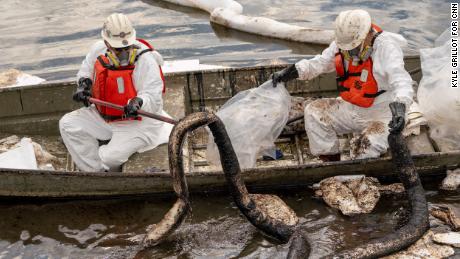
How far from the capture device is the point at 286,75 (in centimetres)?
788

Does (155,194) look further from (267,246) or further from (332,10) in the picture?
(332,10)

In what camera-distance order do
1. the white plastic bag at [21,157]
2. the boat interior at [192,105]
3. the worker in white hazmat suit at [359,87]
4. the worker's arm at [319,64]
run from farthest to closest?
1. the boat interior at [192,105]
2. the white plastic bag at [21,157]
3. the worker's arm at [319,64]
4. the worker in white hazmat suit at [359,87]

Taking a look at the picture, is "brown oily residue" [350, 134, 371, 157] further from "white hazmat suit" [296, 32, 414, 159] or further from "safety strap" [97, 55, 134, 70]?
"safety strap" [97, 55, 134, 70]

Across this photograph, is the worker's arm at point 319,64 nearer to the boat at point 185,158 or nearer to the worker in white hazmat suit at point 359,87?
the worker in white hazmat suit at point 359,87

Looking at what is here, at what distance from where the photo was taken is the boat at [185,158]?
723 cm

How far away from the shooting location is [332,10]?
14656mm

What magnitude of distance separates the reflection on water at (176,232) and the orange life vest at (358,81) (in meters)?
1.13

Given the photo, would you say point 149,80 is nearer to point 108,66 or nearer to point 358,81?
point 108,66

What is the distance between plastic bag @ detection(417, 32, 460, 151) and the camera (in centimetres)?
754

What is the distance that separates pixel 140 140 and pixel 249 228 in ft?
5.15

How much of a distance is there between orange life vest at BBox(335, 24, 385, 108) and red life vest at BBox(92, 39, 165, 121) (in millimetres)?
2113

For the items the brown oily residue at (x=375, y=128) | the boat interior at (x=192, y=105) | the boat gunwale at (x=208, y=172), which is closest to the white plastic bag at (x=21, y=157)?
the boat interior at (x=192, y=105)

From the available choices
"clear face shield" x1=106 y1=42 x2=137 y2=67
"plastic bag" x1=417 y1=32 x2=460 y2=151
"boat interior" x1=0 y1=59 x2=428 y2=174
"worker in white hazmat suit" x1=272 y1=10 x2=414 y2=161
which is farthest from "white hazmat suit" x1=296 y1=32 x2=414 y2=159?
"clear face shield" x1=106 y1=42 x2=137 y2=67

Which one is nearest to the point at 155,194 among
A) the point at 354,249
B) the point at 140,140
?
the point at 140,140
